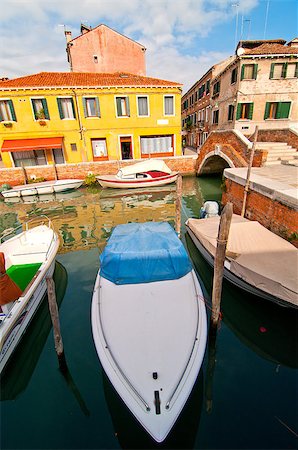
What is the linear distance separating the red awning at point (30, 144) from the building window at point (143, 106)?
6909mm

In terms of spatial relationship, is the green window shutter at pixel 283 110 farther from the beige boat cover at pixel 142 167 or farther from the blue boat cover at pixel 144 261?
the blue boat cover at pixel 144 261

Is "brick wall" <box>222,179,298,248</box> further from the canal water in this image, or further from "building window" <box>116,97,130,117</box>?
"building window" <box>116,97,130,117</box>

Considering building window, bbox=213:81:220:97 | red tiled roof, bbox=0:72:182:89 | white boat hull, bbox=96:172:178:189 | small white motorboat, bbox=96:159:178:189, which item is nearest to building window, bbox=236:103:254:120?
building window, bbox=213:81:220:97

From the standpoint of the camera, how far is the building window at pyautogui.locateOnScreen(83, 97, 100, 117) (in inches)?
734

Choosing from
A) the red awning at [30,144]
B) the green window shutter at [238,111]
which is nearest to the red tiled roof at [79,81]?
the red awning at [30,144]

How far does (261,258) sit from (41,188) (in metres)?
15.5

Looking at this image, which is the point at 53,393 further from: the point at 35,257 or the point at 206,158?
the point at 206,158

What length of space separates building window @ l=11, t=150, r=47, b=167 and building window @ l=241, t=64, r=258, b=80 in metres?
17.2

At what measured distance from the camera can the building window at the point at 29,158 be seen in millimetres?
19450

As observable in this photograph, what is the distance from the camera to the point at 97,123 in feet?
63.3

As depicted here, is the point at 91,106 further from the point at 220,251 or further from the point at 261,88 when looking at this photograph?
the point at 220,251

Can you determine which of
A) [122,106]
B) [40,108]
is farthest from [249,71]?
[40,108]

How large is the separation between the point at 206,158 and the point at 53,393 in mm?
17110

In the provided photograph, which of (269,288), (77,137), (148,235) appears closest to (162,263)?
(148,235)
